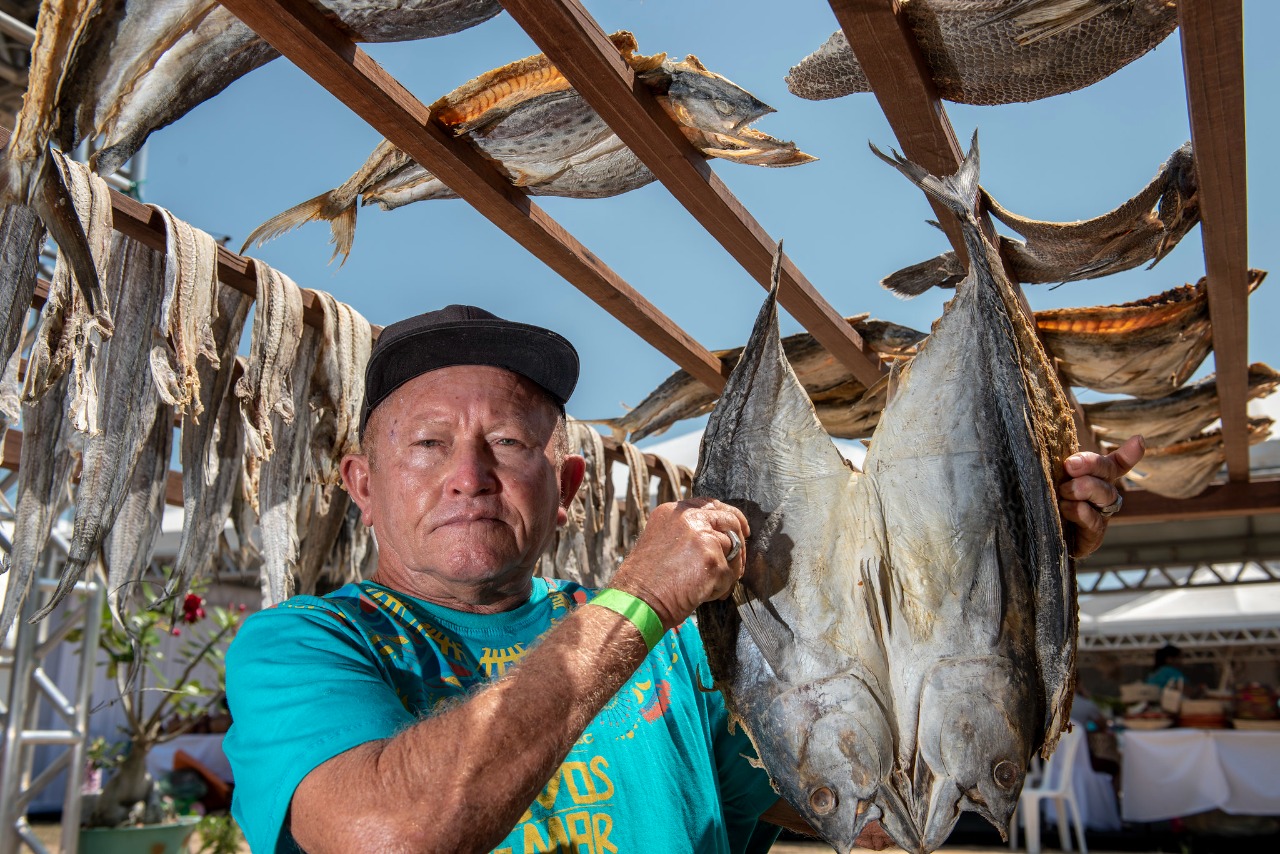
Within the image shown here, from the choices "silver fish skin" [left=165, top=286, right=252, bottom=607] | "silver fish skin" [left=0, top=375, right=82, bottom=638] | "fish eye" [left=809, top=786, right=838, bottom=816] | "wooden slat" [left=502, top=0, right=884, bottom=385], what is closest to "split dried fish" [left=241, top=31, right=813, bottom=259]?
"wooden slat" [left=502, top=0, right=884, bottom=385]

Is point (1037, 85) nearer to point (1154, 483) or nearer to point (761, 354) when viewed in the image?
point (761, 354)

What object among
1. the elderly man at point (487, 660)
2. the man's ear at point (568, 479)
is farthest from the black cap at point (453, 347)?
the man's ear at point (568, 479)

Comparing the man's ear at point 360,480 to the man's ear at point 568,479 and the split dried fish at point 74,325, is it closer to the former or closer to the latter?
the man's ear at point 568,479

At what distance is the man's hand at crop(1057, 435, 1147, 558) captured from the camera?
4.61ft

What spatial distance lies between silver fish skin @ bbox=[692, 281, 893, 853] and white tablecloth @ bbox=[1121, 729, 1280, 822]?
800 cm

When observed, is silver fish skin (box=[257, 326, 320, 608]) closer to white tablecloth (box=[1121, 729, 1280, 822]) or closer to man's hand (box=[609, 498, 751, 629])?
man's hand (box=[609, 498, 751, 629])

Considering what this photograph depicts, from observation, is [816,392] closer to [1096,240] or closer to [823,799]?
[1096,240]

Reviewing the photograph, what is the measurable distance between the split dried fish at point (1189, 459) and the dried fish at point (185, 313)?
421 cm

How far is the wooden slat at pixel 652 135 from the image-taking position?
1.67 meters

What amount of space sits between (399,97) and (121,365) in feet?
3.33

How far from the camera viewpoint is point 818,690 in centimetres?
133

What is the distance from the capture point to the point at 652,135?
2012mm

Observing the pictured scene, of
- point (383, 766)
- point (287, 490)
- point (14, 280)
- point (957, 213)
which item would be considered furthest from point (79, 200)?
point (957, 213)

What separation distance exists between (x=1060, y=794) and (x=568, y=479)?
7446 mm
